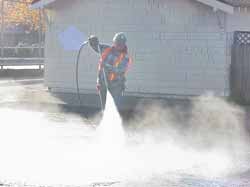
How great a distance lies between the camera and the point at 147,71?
64.4 feet

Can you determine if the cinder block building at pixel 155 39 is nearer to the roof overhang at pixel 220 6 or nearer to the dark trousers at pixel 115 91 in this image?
the roof overhang at pixel 220 6

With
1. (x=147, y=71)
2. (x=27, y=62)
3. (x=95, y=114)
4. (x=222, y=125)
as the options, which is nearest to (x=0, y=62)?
(x=27, y=62)

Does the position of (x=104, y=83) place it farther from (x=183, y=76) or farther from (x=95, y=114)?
(x=183, y=76)

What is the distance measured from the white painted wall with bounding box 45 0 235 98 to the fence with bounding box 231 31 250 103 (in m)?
0.25

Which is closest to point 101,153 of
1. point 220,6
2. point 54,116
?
point 54,116

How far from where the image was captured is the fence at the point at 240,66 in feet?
60.6

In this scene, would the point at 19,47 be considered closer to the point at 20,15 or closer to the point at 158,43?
the point at 20,15

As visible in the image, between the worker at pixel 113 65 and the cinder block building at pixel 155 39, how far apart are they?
635 cm

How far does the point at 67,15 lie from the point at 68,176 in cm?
1302

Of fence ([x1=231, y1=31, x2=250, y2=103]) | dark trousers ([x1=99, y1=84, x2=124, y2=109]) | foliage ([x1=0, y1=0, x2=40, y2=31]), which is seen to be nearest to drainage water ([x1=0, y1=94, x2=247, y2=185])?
dark trousers ([x1=99, y1=84, x2=124, y2=109])

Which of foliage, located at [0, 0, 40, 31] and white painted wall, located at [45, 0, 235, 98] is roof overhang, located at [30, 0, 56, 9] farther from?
foliage, located at [0, 0, 40, 31]

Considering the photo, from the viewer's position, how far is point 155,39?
1956 centimetres

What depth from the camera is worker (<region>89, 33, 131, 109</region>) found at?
40.3 ft

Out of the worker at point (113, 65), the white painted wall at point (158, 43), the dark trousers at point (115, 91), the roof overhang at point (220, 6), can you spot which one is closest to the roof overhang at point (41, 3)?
the white painted wall at point (158, 43)
